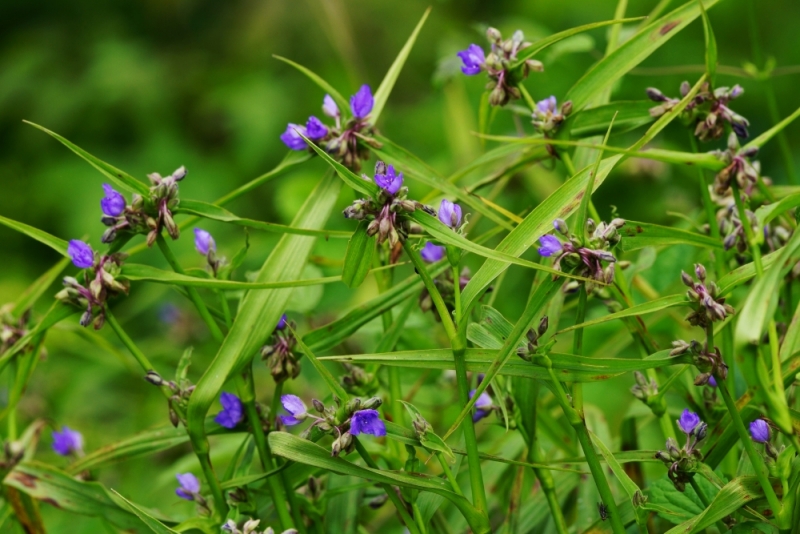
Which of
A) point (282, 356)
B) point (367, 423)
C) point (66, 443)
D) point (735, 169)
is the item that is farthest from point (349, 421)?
point (66, 443)

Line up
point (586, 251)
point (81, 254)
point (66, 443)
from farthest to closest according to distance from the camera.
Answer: point (66, 443) → point (81, 254) → point (586, 251)

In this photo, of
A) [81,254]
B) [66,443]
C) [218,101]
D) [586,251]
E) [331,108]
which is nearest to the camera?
[586,251]

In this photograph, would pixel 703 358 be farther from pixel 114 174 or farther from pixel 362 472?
pixel 114 174

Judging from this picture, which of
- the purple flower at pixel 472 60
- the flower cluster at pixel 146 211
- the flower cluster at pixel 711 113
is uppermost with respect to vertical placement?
the purple flower at pixel 472 60

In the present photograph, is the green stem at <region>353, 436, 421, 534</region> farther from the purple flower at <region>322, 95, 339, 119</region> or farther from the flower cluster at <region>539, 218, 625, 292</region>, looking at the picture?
the purple flower at <region>322, 95, 339, 119</region>

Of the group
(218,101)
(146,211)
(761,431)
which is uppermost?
Result: (218,101)

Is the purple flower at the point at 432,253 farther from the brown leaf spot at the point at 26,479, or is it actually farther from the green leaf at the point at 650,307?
the brown leaf spot at the point at 26,479

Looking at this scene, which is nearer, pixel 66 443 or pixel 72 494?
pixel 72 494

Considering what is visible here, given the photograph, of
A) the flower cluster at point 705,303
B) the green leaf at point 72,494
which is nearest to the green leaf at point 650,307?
the flower cluster at point 705,303
